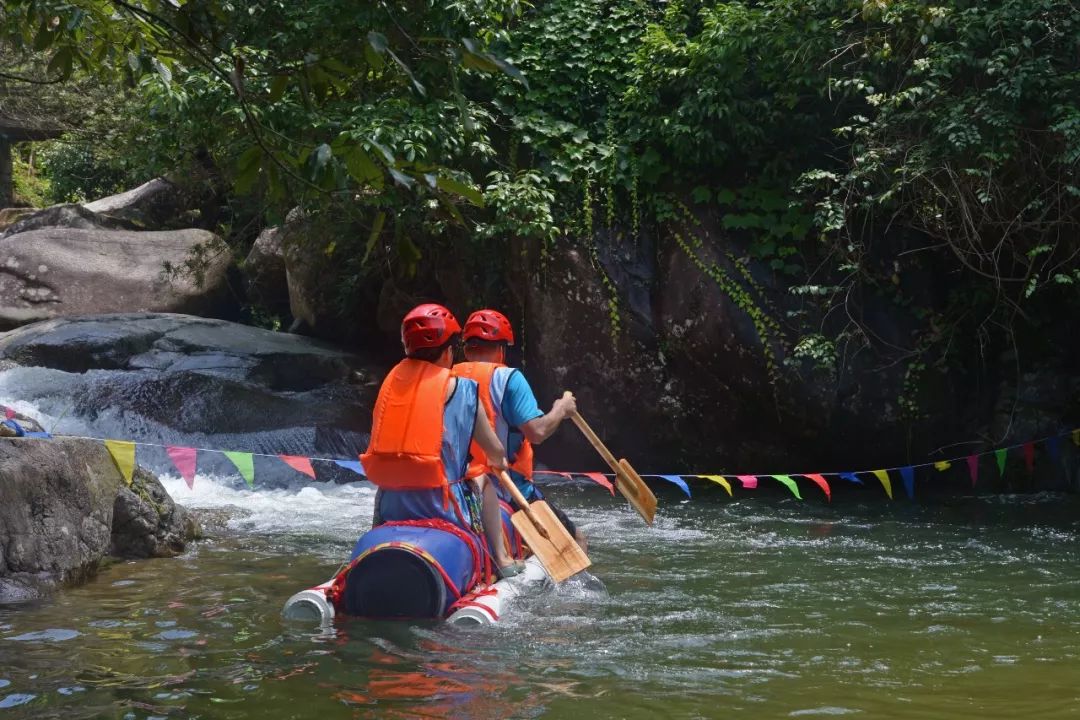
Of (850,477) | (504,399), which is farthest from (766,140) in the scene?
(504,399)

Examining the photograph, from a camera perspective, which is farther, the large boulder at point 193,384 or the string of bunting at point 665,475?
the large boulder at point 193,384

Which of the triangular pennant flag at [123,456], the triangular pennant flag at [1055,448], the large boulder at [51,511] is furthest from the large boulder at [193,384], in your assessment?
the triangular pennant flag at [1055,448]

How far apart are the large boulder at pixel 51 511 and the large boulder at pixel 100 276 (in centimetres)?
1074

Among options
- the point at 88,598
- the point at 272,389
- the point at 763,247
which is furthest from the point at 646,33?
the point at 88,598

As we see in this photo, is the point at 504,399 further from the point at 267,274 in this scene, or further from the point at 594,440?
the point at 267,274

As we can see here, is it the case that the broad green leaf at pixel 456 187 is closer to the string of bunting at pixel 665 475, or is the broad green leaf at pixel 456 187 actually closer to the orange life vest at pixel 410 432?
the orange life vest at pixel 410 432

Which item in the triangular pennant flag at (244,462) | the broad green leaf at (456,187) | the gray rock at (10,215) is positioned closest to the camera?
the broad green leaf at (456,187)

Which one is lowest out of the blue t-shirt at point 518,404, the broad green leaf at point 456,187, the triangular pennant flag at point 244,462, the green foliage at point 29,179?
the triangular pennant flag at point 244,462

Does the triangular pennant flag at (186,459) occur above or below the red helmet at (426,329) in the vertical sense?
below

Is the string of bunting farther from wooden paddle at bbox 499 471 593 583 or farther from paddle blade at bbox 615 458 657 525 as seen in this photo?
wooden paddle at bbox 499 471 593 583

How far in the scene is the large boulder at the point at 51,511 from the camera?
5.71 m

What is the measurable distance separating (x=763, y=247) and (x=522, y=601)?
6.82m

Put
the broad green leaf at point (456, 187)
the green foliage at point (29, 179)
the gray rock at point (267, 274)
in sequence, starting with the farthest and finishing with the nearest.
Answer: the green foliage at point (29, 179) → the gray rock at point (267, 274) → the broad green leaf at point (456, 187)

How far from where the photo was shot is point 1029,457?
35.4 ft
